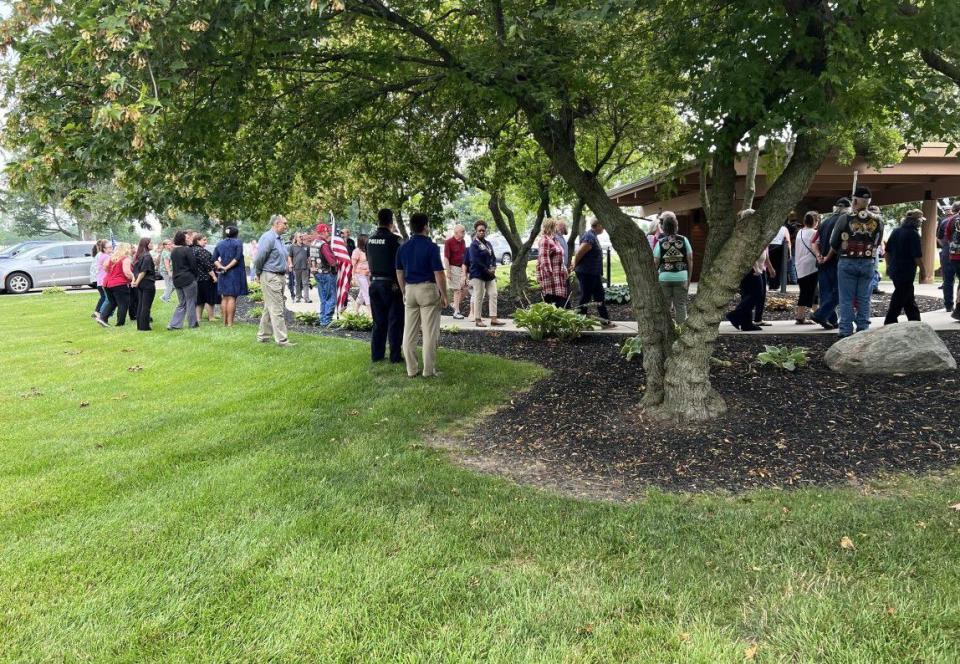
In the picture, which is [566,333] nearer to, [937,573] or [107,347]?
[937,573]

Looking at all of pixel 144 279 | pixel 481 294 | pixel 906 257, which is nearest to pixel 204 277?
pixel 144 279

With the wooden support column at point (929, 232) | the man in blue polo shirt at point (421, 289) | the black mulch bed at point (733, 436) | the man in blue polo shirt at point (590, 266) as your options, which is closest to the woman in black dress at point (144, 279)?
the man in blue polo shirt at point (421, 289)

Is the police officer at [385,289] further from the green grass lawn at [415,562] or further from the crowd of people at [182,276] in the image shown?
the crowd of people at [182,276]

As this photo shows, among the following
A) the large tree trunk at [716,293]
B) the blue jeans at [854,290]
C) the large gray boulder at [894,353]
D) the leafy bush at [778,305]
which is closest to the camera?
the large tree trunk at [716,293]

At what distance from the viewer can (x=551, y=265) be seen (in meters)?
10.4

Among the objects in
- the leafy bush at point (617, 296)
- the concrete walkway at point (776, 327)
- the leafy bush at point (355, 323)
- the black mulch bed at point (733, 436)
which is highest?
the leafy bush at point (617, 296)

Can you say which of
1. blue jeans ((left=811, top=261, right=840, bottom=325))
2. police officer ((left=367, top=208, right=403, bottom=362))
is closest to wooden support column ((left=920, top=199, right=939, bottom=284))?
blue jeans ((left=811, top=261, right=840, bottom=325))

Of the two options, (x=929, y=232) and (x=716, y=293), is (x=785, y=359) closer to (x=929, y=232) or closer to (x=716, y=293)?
(x=716, y=293)

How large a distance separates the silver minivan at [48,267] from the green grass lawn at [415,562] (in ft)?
68.5

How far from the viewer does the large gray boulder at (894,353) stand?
20.6 ft

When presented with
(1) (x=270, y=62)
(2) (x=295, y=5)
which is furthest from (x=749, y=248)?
(1) (x=270, y=62)

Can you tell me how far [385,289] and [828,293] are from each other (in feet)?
20.4

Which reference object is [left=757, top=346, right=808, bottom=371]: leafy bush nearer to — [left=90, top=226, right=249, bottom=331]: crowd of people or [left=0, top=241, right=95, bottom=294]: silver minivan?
[left=90, top=226, right=249, bottom=331]: crowd of people

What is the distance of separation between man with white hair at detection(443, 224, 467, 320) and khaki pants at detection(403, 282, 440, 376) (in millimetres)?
4562
